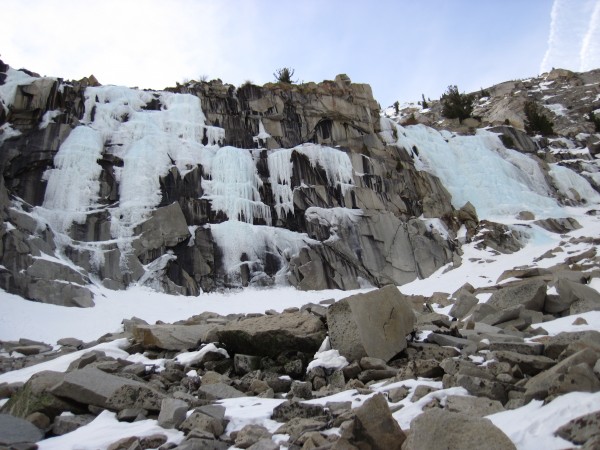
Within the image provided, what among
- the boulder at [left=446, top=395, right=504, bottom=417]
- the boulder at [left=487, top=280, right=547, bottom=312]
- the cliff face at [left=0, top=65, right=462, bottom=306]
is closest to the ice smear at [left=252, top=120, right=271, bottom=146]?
the cliff face at [left=0, top=65, right=462, bottom=306]

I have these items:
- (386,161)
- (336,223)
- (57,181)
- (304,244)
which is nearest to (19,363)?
(57,181)

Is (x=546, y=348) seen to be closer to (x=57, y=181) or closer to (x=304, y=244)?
(x=304, y=244)

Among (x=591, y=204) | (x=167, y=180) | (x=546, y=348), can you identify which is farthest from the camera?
(x=591, y=204)

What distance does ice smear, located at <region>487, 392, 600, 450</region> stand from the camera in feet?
11.1

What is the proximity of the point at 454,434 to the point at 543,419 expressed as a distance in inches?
35.5

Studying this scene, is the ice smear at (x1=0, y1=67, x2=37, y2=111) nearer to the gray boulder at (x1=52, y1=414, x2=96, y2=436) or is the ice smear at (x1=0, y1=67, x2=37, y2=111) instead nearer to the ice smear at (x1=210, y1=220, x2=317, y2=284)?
the ice smear at (x1=210, y1=220, x2=317, y2=284)

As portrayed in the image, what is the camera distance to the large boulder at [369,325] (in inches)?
285

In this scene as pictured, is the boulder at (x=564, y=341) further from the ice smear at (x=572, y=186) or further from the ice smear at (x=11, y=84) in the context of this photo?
the ice smear at (x=572, y=186)

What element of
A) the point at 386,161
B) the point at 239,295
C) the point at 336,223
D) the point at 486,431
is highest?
the point at 386,161

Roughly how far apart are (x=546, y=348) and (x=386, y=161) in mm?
23509

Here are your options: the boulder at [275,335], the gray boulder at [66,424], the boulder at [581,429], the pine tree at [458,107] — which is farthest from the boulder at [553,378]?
the pine tree at [458,107]

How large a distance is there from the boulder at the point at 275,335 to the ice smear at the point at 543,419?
430cm

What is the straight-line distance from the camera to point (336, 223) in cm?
2458

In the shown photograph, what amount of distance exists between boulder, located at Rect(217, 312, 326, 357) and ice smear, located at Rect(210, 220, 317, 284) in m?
13.1
